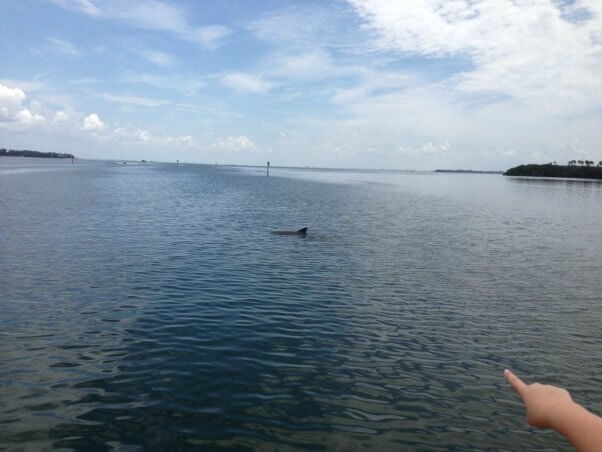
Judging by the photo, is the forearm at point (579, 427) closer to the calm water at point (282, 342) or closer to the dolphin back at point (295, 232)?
the calm water at point (282, 342)

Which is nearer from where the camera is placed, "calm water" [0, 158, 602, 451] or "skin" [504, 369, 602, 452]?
"skin" [504, 369, 602, 452]

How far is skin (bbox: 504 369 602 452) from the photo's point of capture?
99.0 inches

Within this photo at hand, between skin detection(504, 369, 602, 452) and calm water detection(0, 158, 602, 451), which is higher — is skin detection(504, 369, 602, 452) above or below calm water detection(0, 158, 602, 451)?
above

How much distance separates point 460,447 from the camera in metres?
9.79

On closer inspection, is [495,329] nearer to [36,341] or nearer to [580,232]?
[36,341]

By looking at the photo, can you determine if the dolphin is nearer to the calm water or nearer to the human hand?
the calm water

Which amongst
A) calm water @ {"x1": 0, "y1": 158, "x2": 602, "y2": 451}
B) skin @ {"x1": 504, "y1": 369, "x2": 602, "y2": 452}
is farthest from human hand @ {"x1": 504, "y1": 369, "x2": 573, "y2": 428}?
calm water @ {"x1": 0, "y1": 158, "x2": 602, "y2": 451}

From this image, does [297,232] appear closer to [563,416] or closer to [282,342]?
[282,342]

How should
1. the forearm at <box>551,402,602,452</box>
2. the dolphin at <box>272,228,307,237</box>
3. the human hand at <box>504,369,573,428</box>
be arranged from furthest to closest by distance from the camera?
the dolphin at <box>272,228,307,237</box>
the human hand at <box>504,369,573,428</box>
the forearm at <box>551,402,602,452</box>

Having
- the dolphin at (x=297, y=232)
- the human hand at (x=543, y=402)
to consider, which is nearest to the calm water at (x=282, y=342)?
the dolphin at (x=297, y=232)

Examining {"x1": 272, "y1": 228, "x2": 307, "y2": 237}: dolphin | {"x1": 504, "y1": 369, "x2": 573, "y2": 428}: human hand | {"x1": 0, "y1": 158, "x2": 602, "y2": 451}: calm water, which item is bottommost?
{"x1": 0, "y1": 158, "x2": 602, "y2": 451}: calm water

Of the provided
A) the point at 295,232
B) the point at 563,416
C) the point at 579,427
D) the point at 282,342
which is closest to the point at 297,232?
the point at 295,232

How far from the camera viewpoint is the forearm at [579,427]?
2492 millimetres

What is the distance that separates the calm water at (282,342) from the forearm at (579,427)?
7.87 metres
